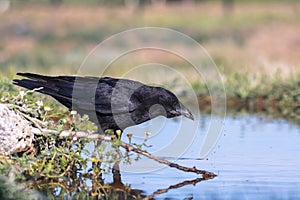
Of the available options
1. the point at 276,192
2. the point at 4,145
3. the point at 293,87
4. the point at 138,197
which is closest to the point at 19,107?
the point at 4,145

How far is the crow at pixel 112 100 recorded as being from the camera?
759 centimetres

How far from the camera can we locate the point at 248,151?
26.2 ft

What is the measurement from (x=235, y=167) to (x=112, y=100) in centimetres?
138

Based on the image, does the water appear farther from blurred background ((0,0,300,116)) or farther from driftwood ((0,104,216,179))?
blurred background ((0,0,300,116))

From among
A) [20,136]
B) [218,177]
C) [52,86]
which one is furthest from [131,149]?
[52,86]

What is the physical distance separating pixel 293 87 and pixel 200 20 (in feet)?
83.6

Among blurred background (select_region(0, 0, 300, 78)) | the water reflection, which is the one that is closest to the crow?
the water reflection

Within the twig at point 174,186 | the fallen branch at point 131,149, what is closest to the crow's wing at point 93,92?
the fallen branch at point 131,149

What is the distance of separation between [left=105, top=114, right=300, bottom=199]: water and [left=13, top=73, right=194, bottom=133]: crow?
0.47 metres

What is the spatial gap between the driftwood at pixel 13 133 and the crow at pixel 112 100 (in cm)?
88

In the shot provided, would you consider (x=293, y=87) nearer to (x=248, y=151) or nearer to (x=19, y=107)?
(x=248, y=151)

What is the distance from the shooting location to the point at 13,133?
21.6 ft

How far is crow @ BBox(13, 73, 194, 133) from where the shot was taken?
7590 millimetres

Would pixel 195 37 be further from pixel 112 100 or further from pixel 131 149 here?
pixel 131 149
